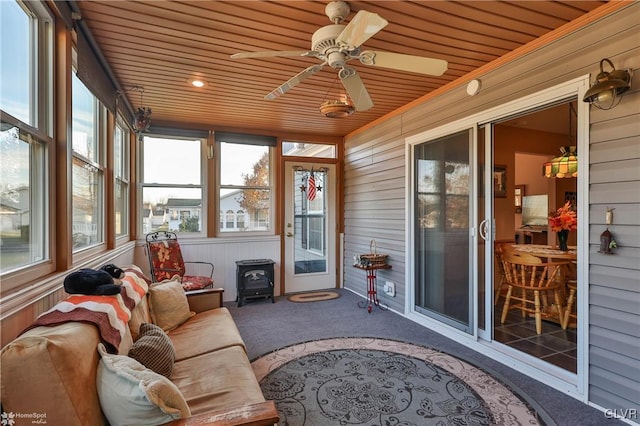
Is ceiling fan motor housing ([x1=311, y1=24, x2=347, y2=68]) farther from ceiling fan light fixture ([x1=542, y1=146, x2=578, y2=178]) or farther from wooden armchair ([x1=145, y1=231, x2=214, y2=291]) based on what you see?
ceiling fan light fixture ([x1=542, y1=146, x2=578, y2=178])

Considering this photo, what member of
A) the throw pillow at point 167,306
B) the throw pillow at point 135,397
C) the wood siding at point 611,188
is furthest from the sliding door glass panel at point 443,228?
the throw pillow at point 135,397

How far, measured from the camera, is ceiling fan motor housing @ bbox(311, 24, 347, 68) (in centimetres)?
189

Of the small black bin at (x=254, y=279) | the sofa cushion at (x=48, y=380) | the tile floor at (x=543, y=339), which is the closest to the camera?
the sofa cushion at (x=48, y=380)

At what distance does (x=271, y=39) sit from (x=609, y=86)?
2.19m

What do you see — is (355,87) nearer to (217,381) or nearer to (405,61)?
(405,61)

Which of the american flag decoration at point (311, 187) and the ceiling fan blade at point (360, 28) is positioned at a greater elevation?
the ceiling fan blade at point (360, 28)

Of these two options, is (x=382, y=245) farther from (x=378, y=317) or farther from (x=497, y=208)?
(x=497, y=208)

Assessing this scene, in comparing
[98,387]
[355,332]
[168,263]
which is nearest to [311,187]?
[168,263]

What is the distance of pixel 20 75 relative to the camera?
1688 mm

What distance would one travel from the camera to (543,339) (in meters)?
3.18

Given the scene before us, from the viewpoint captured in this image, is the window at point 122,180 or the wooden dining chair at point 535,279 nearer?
the wooden dining chair at point 535,279

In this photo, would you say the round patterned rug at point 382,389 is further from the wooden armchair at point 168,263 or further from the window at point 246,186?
the window at point 246,186

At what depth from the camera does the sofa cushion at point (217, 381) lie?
1.54 meters

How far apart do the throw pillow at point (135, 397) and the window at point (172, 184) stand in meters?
3.68
